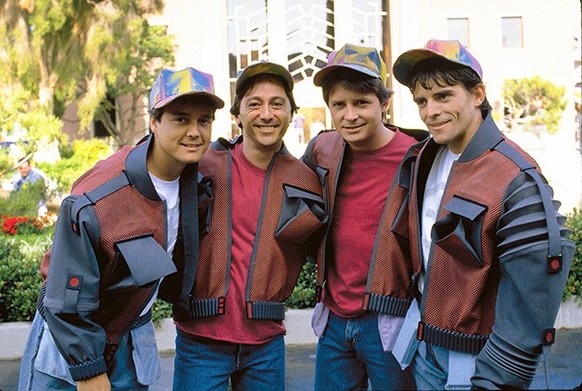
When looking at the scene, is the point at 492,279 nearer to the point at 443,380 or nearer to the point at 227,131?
the point at 443,380

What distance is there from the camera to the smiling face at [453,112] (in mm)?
2568

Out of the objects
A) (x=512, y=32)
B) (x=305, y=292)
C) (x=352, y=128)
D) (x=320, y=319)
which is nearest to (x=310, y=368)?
(x=305, y=292)

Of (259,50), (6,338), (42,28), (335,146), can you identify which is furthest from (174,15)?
(335,146)

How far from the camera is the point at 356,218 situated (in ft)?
10.3

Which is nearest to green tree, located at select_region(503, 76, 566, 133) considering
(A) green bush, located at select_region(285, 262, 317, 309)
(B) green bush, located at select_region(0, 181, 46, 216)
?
(B) green bush, located at select_region(0, 181, 46, 216)

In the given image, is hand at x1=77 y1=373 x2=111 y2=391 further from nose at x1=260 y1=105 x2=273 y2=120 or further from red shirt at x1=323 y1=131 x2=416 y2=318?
nose at x1=260 y1=105 x2=273 y2=120

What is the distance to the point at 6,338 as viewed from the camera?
546cm

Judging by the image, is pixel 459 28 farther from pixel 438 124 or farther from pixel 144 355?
pixel 144 355

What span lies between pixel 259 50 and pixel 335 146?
24.4m

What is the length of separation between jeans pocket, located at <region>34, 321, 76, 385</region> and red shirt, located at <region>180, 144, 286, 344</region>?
0.59m

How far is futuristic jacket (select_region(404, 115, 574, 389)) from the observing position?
2174 millimetres

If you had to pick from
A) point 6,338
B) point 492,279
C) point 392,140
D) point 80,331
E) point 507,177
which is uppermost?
point 392,140

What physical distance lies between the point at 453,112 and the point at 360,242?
835mm

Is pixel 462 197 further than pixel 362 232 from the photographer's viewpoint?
No
